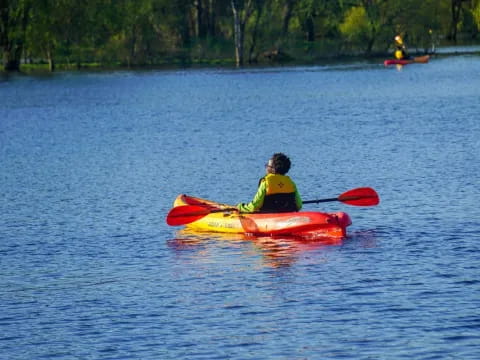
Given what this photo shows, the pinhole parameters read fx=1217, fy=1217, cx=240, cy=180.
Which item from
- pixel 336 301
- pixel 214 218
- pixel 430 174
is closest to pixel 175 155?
pixel 430 174

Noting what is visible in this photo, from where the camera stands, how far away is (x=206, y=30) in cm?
11300

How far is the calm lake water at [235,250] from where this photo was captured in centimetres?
1666

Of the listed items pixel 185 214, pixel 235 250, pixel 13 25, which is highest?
pixel 13 25

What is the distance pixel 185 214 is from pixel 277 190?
2.46 meters

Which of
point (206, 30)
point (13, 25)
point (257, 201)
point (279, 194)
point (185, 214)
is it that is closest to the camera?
point (279, 194)

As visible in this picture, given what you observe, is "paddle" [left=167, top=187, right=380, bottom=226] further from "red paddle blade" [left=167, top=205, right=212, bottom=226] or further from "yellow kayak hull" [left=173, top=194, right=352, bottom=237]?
"yellow kayak hull" [left=173, top=194, right=352, bottom=237]

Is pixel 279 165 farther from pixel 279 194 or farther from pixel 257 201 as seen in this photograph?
pixel 257 201

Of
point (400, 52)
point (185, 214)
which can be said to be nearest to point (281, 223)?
point (185, 214)

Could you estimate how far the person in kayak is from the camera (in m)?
23.0

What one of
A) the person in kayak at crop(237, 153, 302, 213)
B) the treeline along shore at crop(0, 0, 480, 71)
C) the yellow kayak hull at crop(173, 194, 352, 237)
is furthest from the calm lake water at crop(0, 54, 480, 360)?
the treeline along shore at crop(0, 0, 480, 71)

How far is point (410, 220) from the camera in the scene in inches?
990

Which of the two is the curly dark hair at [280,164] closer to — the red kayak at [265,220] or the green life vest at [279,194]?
the green life vest at [279,194]

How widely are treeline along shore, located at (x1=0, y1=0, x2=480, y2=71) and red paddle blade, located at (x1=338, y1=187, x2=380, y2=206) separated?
3059 inches

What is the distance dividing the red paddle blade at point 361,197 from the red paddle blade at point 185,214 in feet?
9.53
